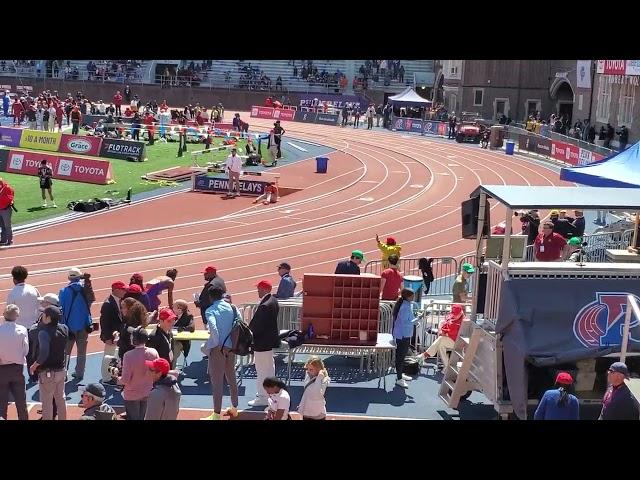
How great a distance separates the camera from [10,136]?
37.0m

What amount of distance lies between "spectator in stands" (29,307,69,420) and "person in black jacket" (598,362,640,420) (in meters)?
5.37

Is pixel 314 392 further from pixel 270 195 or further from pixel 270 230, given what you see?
pixel 270 195

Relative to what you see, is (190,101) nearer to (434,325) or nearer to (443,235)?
(443,235)

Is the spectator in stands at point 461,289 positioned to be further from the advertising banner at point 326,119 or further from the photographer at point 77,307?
the advertising banner at point 326,119

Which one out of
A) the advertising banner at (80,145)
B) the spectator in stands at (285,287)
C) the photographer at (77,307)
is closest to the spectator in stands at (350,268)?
the spectator in stands at (285,287)

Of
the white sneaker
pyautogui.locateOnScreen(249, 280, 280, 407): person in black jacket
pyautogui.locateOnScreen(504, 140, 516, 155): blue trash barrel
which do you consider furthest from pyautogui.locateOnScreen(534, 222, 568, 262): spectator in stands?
pyautogui.locateOnScreen(504, 140, 516, 155): blue trash barrel

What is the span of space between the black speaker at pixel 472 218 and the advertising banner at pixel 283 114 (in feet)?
149

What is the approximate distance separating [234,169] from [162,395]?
19.9 m

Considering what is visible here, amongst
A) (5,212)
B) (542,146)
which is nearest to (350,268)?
(5,212)

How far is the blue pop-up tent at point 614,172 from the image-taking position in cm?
1855

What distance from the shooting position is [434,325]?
13.9 m

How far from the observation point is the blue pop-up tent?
18547mm
